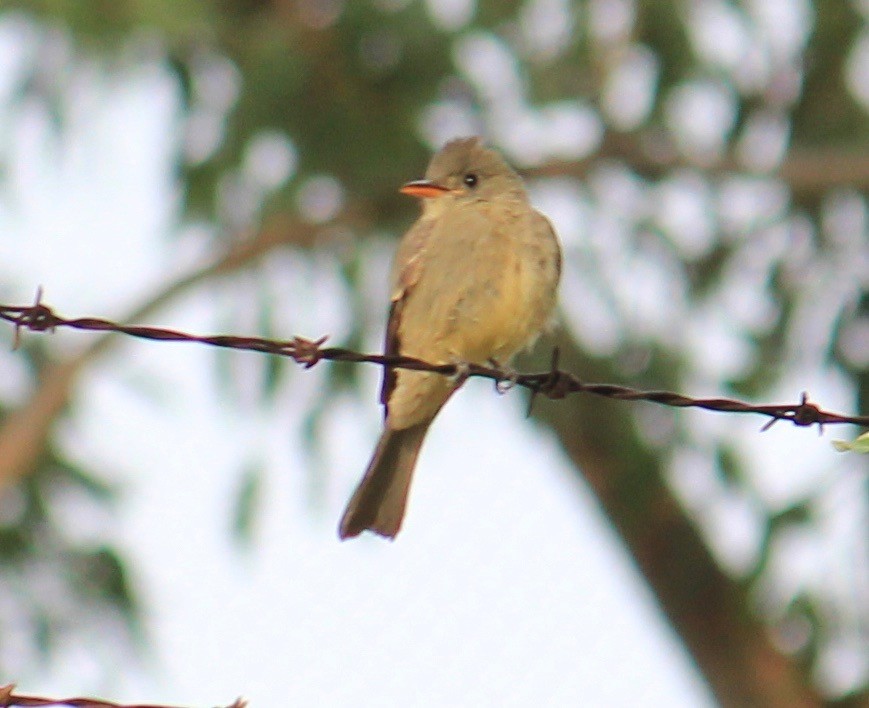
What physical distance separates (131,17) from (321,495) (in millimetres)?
2545

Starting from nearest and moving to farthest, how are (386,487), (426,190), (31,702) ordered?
1. (31,702)
2. (386,487)
3. (426,190)

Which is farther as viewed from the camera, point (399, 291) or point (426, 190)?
point (426, 190)

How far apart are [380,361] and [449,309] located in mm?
1492

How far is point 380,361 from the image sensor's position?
4.39 metres

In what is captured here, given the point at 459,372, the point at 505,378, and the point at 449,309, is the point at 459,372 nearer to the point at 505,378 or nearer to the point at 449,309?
the point at 505,378

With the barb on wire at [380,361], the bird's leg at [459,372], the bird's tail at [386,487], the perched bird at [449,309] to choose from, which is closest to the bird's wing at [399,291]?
the perched bird at [449,309]

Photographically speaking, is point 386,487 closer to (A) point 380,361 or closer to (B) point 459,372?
(B) point 459,372

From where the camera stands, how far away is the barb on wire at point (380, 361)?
159 inches

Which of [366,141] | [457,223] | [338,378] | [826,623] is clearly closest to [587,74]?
[366,141]

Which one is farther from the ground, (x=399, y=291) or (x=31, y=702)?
(x=399, y=291)

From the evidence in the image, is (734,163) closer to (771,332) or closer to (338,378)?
(771,332)

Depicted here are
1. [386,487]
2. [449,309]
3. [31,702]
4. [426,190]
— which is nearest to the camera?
[31,702]

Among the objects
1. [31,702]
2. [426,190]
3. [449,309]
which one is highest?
[426,190]

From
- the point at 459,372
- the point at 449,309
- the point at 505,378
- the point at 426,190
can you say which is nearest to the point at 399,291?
the point at 449,309
